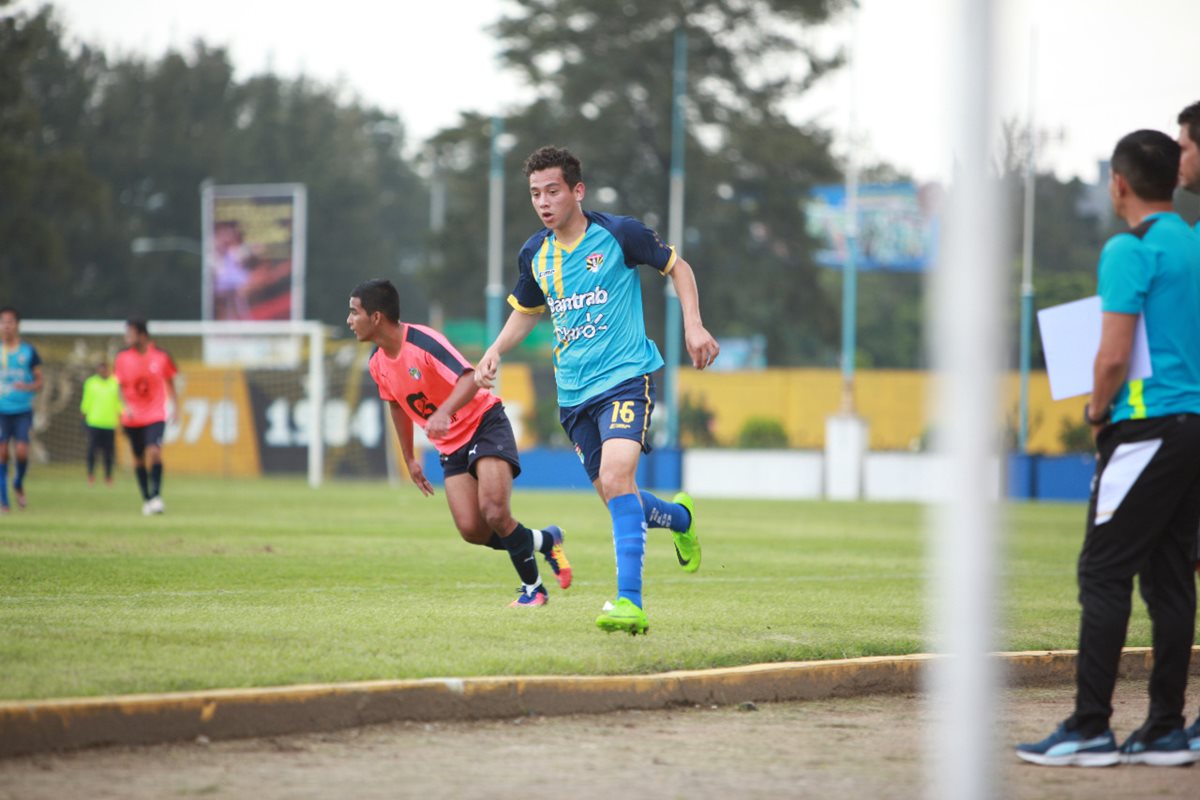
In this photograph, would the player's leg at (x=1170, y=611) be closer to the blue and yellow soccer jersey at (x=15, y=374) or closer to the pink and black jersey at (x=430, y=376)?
the pink and black jersey at (x=430, y=376)

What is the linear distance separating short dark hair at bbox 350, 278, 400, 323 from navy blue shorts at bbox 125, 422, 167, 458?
395 inches

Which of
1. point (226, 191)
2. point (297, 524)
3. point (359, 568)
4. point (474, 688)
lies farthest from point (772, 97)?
point (474, 688)

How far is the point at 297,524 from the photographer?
670 inches

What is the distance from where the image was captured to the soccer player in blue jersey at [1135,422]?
5.41 m

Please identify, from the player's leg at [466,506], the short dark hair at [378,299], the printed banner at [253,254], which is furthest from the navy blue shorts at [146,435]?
the printed banner at [253,254]

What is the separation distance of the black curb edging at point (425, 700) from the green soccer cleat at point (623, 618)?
1.94ft

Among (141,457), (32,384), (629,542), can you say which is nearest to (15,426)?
(32,384)

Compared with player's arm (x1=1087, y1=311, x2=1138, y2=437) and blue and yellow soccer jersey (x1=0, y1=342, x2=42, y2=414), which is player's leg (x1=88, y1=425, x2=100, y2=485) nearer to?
blue and yellow soccer jersey (x1=0, y1=342, x2=42, y2=414)

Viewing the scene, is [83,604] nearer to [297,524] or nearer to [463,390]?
[463,390]

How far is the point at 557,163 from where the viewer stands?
25.5 ft

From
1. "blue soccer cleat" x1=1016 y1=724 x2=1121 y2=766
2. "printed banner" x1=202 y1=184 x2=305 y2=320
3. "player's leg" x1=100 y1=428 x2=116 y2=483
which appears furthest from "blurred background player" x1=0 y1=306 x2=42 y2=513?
"printed banner" x1=202 y1=184 x2=305 y2=320

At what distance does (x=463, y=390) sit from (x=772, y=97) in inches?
1698

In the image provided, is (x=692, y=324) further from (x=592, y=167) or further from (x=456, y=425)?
(x=592, y=167)

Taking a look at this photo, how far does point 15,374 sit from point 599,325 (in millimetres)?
12613
